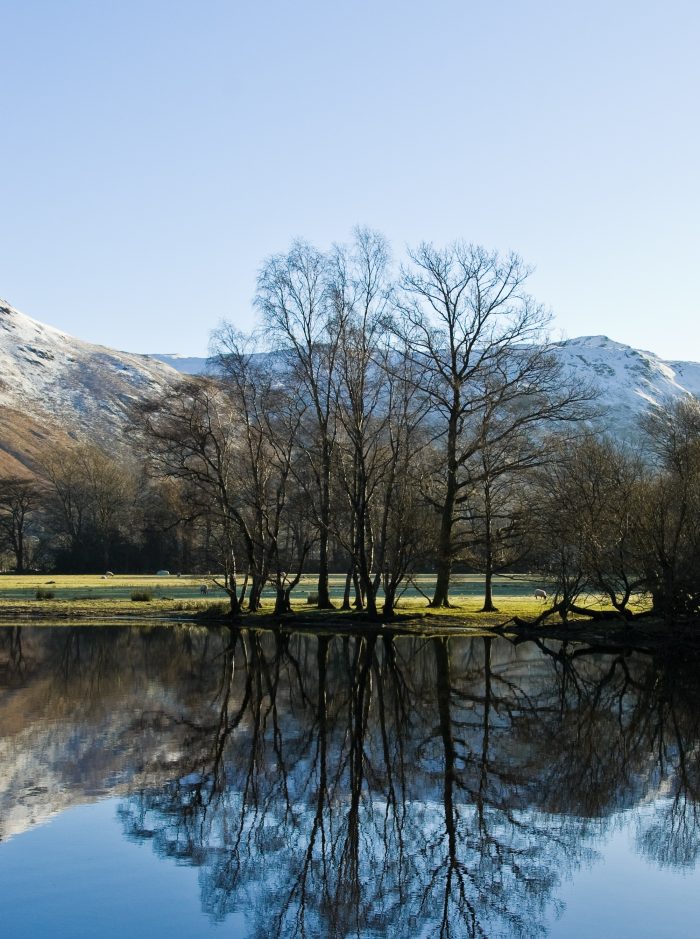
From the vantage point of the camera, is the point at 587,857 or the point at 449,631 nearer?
the point at 587,857

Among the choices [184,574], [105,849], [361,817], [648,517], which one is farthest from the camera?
[184,574]

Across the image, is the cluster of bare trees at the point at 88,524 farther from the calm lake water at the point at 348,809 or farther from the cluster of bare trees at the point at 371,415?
the calm lake water at the point at 348,809

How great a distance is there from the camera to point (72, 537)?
102 metres

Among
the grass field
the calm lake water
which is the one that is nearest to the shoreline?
the grass field

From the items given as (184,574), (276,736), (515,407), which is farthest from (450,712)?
(184,574)

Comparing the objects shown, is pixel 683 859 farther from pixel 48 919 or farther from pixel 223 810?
pixel 48 919

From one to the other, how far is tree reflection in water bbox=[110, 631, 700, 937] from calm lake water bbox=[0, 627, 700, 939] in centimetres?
4

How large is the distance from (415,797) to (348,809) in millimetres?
1124

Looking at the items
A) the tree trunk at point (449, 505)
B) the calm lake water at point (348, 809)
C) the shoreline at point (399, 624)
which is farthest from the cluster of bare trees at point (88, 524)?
the calm lake water at point (348, 809)

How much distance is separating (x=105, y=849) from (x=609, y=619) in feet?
101

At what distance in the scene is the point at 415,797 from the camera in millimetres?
14000

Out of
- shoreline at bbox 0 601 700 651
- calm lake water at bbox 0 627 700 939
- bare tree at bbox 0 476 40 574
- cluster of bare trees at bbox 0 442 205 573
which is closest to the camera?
calm lake water at bbox 0 627 700 939

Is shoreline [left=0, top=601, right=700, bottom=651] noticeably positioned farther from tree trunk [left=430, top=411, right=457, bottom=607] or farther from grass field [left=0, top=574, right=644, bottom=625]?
tree trunk [left=430, top=411, right=457, bottom=607]

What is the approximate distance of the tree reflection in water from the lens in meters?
10.3
